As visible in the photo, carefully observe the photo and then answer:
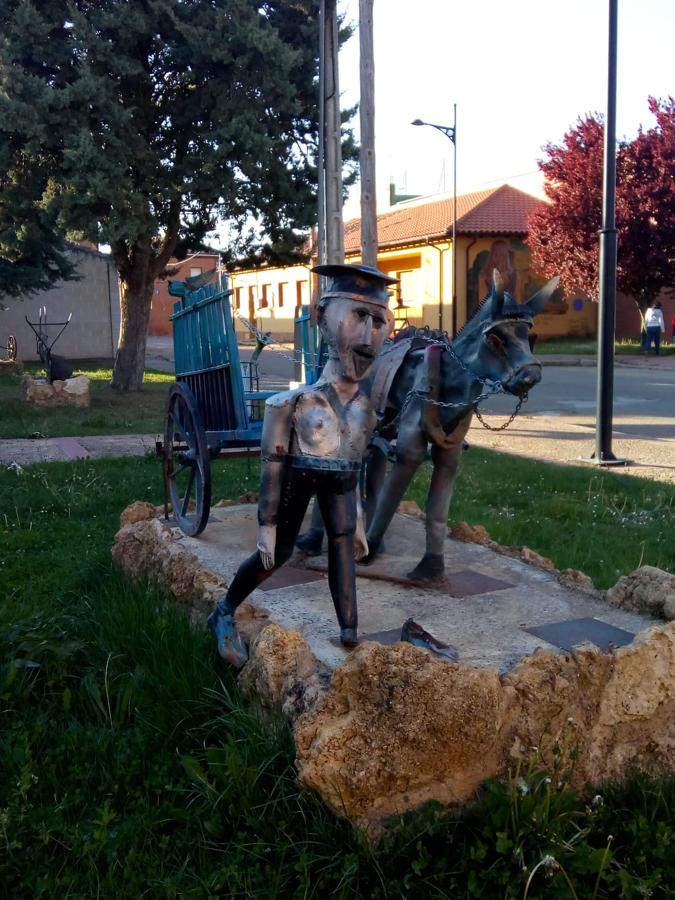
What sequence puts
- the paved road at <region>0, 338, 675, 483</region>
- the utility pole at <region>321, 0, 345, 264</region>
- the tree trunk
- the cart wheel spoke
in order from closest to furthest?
the cart wheel spoke
the paved road at <region>0, 338, 675, 483</region>
the utility pole at <region>321, 0, 345, 264</region>
the tree trunk

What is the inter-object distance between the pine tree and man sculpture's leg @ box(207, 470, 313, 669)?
11.2 metres

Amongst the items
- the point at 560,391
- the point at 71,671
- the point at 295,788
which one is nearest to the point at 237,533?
the point at 71,671

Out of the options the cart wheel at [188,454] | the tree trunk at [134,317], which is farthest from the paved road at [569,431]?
the tree trunk at [134,317]

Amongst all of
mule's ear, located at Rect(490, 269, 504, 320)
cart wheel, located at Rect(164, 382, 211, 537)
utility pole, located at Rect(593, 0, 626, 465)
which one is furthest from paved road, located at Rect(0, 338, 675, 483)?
mule's ear, located at Rect(490, 269, 504, 320)

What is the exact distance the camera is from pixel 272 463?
3.38 metres

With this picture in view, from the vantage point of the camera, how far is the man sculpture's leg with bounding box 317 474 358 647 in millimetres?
3441

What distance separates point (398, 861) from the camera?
2.66 m

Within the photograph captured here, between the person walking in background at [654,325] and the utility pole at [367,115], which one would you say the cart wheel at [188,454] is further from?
the person walking in background at [654,325]

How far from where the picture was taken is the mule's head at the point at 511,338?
146 inches

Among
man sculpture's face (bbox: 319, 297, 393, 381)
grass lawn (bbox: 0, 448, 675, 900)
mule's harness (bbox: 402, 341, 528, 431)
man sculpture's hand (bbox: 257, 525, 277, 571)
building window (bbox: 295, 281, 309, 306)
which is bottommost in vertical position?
grass lawn (bbox: 0, 448, 675, 900)

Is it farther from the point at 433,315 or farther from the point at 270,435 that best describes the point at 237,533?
the point at 433,315

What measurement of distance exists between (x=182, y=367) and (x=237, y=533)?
128cm

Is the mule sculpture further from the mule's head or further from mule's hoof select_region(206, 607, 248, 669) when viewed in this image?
mule's hoof select_region(206, 607, 248, 669)

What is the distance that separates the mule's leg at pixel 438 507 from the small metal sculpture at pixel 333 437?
3.22 ft
